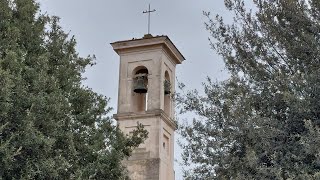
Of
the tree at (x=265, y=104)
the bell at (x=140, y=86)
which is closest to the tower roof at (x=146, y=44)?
the bell at (x=140, y=86)

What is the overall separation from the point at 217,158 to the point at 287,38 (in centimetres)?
231

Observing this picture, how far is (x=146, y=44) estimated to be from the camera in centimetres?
1992

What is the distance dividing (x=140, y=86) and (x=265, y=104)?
10948mm

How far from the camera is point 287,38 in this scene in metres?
9.23

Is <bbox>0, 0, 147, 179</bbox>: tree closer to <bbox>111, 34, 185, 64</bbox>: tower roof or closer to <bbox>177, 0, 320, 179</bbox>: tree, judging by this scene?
<bbox>177, 0, 320, 179</bbox>: tree

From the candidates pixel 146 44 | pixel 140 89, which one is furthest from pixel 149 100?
pixel 146 44

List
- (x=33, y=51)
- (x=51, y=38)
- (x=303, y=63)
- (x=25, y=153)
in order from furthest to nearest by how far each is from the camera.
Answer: (x=51, y=38)
(x=33, y=51)
(x=25, y=153)
(x=303, y=63)

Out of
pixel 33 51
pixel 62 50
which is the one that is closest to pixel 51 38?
pixel 62 50

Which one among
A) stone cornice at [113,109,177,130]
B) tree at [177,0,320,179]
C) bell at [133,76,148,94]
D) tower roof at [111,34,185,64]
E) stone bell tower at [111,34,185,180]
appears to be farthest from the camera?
tower roof at [111,34,185,64]

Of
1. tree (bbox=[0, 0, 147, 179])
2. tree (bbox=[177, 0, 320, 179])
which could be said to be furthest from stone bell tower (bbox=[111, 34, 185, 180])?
tree (bbox=[177, 0, 320, 179])

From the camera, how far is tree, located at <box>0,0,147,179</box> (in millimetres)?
9305

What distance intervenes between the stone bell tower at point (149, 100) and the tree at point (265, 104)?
28.3ft

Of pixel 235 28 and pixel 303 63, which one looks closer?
pixel 303 63

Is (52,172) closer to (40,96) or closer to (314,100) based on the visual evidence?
(40,96)
